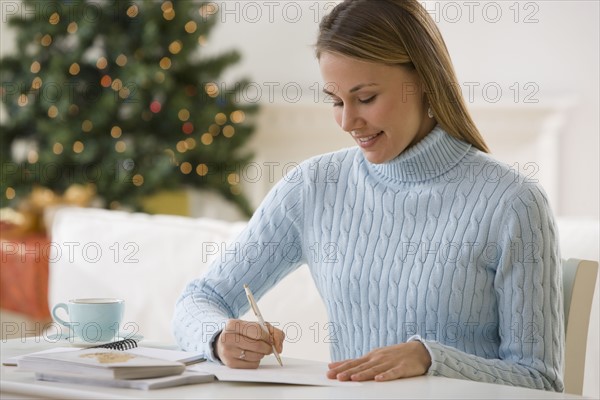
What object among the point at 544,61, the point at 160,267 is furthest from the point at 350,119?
the point at 544,61

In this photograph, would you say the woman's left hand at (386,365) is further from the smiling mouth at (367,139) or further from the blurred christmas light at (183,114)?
the blurred christmas light at (183,114)

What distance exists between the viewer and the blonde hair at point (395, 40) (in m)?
1.58

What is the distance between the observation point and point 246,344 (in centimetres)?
138

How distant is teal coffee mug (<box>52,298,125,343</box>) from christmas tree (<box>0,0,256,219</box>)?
2474mm

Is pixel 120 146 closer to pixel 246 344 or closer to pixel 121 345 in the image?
pixel 121 345

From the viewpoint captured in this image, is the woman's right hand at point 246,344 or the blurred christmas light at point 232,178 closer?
the woman's right hand at point 246,344

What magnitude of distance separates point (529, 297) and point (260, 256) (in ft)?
1.73

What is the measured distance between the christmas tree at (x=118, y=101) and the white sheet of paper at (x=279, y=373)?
108 inches

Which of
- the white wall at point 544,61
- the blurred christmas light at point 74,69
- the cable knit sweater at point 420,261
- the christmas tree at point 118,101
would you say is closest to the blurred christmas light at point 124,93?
the christmas tree at point 118,101

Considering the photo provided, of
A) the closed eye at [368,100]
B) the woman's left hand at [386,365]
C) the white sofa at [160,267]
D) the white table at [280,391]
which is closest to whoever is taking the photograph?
the white table at [280,391]

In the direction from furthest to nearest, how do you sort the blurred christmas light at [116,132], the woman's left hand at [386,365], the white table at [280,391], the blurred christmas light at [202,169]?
1. the blurred christmas light at [202,169]
2. the blurred christmas light at [116,132]
3. the woman's left hand at [386,365]
4. the white table at [280,391]

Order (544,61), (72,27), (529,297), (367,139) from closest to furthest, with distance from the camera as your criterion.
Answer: (529,297), (367,139), (544,61), (72,27)

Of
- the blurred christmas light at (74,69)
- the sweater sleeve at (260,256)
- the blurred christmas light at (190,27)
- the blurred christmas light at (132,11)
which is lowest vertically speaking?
the sweater sleeve at (260,256)

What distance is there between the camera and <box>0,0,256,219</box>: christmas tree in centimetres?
411
